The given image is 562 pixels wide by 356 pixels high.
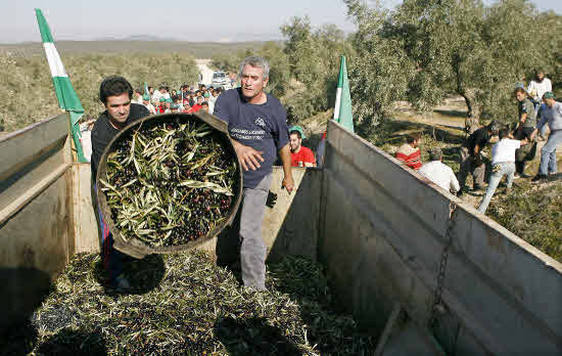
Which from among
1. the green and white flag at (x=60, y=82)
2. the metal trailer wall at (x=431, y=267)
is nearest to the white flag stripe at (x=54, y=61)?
the green and white flag at (x=60, y=82)

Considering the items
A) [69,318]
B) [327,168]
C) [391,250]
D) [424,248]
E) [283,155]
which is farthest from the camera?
[327,168]

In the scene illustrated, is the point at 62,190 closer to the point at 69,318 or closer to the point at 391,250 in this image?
the point at 69,318

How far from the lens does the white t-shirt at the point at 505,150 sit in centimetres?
909

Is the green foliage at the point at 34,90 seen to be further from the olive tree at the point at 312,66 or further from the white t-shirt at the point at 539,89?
the white t-shirt at the point at 539,89

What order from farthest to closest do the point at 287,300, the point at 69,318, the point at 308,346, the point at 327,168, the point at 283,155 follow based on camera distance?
the point at 327,168
the point at 283,155
the point at 287,300
the point at 69,318
the point at 308,346

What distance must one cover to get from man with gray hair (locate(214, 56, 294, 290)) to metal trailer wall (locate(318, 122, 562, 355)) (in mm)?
800

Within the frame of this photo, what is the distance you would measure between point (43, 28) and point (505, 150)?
9.07 meters

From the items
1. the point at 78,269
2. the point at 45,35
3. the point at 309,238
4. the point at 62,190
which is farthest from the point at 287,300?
the point at 45,35

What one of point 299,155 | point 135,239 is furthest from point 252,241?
point 299,155

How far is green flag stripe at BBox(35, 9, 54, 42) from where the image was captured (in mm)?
5875

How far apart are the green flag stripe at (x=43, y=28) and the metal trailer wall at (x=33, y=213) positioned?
2040 millimetres


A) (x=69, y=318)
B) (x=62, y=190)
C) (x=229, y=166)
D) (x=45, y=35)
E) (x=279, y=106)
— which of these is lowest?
(x=69, y=318)

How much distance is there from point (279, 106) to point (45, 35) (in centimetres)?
403

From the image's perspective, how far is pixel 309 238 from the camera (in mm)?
5367
